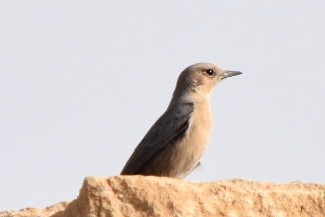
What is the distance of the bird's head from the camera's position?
1229 cm

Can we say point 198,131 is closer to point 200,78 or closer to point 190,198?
point 200,78

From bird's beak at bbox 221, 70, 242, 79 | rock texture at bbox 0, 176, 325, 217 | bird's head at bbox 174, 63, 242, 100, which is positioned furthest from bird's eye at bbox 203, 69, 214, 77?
rock texture at bbox 0, 176, 325, 217

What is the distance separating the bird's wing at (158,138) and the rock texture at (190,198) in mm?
3800

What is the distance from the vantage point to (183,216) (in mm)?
6141

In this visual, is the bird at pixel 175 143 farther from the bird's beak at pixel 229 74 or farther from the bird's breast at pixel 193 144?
the bird's beak at pixel 229 74

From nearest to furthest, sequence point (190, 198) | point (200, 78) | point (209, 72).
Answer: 1. point (190, 198)
2. point (200, 78)
3. point (209, 72)

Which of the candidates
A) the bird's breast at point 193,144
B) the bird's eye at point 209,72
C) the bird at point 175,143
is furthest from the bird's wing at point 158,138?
the bird's eye at point 209,72

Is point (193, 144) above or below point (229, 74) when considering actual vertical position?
below

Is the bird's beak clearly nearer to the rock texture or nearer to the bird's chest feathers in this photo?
the bird's chest feathers

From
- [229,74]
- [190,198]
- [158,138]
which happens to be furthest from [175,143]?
[190,198]

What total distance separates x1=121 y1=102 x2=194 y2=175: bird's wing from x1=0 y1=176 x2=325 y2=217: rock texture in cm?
380

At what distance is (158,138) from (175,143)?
0.76 feet

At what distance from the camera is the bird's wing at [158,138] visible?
10.9 metres

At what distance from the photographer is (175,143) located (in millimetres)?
11023
